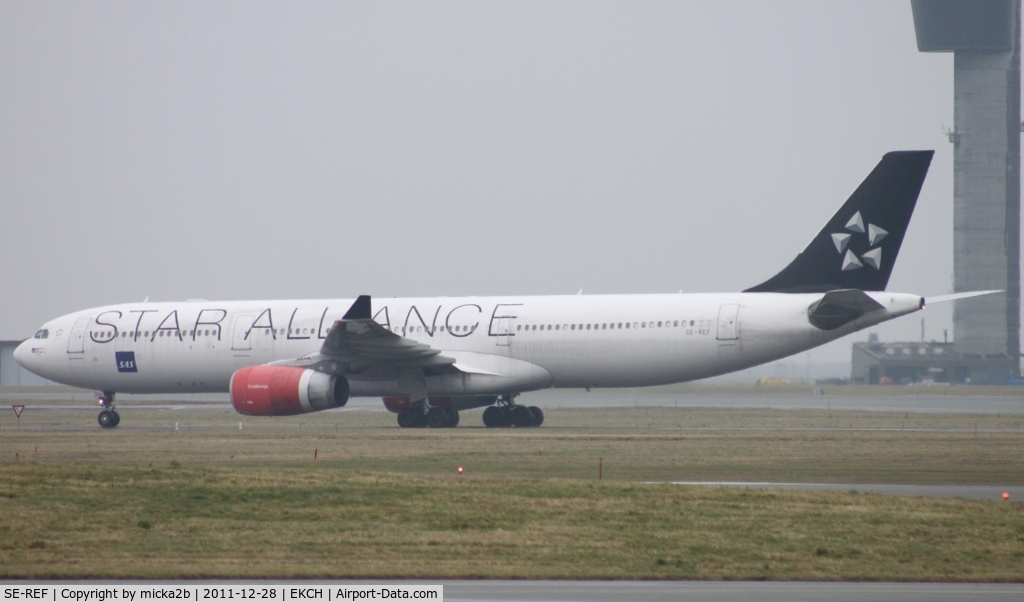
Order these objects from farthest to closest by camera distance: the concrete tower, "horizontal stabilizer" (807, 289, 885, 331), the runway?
the concrete tower, the runway, "horizontal stabilizer" (807, 289, 885, 331)

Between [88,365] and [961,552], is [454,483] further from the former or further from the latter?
[88,365]

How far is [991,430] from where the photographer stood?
34.4 metres

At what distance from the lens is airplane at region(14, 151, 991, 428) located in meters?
33.5

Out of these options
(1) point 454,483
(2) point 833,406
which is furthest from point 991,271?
(1) point 454,483

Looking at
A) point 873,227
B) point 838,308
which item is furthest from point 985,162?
point 838,308

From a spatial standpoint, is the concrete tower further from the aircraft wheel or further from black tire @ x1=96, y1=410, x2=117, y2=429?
black tire @ x1=96, y1=410, x2=117, y2=429

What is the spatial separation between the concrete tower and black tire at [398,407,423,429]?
280ft

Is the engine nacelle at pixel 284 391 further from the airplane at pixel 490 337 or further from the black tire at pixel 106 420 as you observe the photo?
the black tire at pixel 106 420

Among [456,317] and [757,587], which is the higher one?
[456,317]

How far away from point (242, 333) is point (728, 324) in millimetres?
14162

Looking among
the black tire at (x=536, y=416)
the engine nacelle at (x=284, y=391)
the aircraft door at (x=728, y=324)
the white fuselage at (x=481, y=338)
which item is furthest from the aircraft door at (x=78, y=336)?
the aircraft door at (x=728, y=324)

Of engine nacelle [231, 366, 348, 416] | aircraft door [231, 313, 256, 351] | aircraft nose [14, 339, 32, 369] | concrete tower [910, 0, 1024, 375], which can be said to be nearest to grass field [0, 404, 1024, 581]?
engine nacelle [231, 366, 348, 416]

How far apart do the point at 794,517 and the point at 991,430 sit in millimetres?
19464

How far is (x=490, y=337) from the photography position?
36469 millimetres
